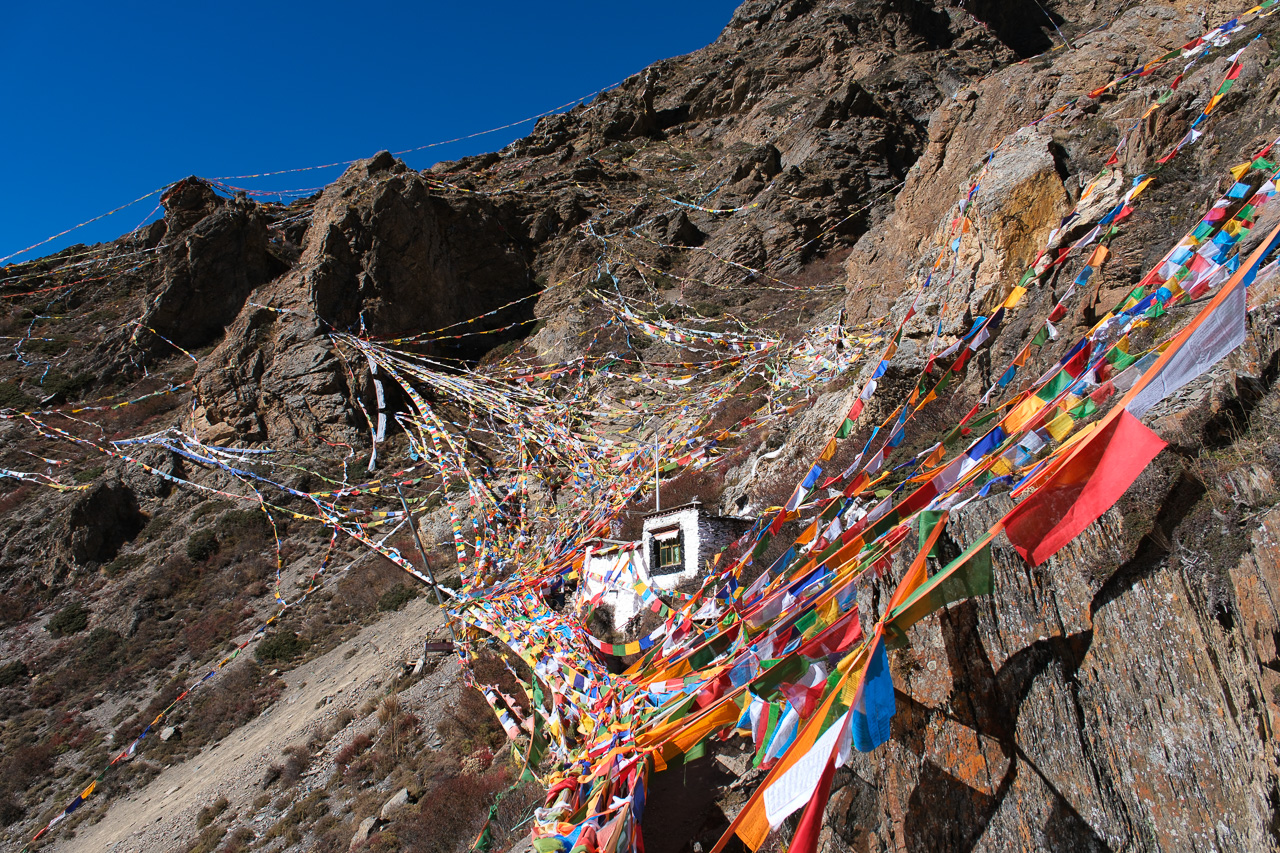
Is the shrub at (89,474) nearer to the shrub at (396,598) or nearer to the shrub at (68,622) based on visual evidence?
the shrub at (68,622)

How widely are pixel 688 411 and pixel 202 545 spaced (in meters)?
15.9

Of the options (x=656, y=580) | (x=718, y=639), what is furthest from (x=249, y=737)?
(x=718, y=639)

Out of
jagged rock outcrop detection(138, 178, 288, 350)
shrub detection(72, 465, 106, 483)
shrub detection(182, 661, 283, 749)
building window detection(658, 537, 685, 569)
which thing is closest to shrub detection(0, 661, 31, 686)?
shrub detection(182, 661, 283, 749)

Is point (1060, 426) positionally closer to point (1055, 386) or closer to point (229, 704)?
point (1055, 386)

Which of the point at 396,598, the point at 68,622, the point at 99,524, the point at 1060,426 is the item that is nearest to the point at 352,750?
the point at 396,598

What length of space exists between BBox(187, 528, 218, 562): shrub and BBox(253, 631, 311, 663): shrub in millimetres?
5803

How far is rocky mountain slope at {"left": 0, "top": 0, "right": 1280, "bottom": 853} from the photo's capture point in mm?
2977

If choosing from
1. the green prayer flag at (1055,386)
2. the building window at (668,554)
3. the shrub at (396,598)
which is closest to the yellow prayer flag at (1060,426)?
the green prayer flag at (1055,386)

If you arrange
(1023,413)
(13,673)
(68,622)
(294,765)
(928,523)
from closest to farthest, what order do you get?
1. (928,523)
2. (1023,413)
3. (294,765)
4. (13,673)
5. (68,622)

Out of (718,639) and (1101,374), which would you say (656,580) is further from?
(1101,374)

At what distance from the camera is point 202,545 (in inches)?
783

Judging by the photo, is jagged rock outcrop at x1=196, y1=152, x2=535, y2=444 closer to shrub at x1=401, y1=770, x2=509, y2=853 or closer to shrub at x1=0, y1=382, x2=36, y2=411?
shrub at x1=0, y1=382, x2=36, y2=411

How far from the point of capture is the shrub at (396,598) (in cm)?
1592

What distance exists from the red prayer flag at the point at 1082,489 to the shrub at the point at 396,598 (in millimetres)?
15521
